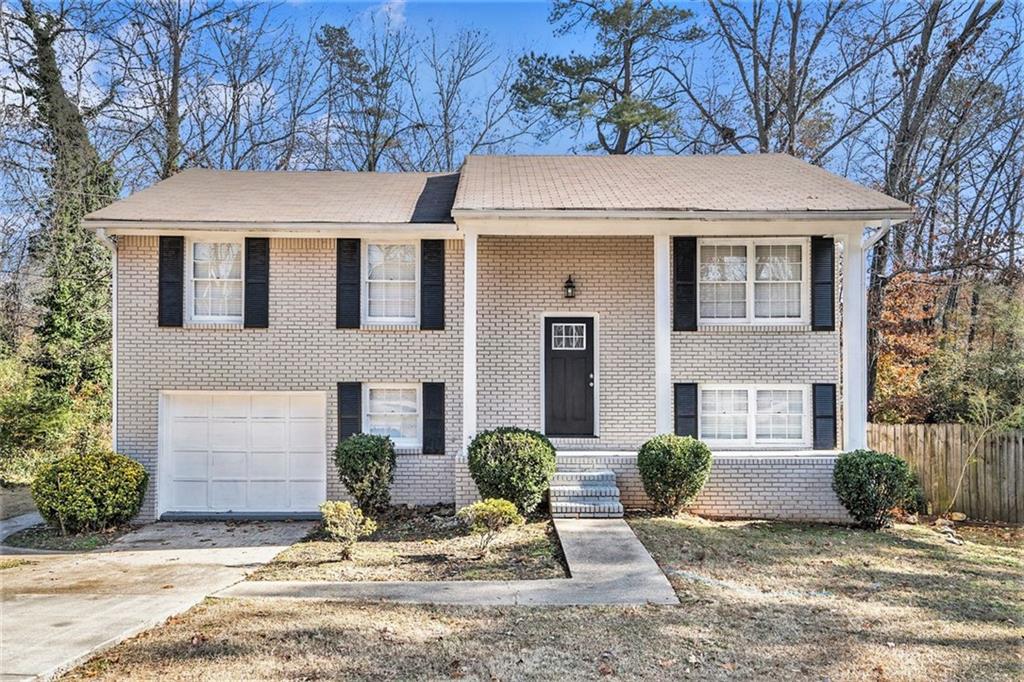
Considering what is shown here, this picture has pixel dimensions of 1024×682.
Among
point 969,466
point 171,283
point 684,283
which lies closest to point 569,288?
point 684,283

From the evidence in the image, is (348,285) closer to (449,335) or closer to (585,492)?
(449,335)

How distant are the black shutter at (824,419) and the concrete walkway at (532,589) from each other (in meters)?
4.88

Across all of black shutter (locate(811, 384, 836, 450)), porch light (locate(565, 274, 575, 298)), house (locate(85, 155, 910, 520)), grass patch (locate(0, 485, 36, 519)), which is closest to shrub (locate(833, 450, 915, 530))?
house (locate(85, 155, 910, 520))

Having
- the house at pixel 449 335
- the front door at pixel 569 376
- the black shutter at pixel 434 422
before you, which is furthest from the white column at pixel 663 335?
the black shutter at pixel 434 422

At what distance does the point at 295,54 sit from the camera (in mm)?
20172

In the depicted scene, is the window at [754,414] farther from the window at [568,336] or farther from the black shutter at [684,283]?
the window at [568,336]

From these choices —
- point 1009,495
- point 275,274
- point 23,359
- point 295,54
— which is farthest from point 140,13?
point 1009,495

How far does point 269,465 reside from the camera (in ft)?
34.6

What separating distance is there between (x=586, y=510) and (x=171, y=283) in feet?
25.1

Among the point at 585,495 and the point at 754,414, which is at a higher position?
the point at 754,414

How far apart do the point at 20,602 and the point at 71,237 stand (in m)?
12.5

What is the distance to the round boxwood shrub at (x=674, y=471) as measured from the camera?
9.05 meters

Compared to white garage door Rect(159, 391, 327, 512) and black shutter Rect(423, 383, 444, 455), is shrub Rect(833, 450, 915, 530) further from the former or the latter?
white garage door Rect(159, 391, 327, 512)

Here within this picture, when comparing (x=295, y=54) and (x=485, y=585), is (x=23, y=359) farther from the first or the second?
(x=485, y=585)
